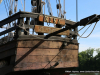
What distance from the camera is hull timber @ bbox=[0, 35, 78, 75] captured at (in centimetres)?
542

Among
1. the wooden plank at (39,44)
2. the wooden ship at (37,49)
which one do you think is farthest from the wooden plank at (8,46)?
the wooden plank at (39,44)

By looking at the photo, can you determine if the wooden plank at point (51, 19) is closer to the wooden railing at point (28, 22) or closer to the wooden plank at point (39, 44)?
the wooden railing at point (28, 22)

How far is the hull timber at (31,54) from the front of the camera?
17.8ft

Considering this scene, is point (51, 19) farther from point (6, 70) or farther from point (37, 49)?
point (6, 70)

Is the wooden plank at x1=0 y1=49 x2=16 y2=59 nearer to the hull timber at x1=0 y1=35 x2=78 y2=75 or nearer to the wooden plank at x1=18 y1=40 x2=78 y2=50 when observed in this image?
Result: the hull timber at x1=0 y1=35 x2=78 y2=75

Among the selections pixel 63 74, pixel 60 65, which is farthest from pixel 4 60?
pixel 63 74

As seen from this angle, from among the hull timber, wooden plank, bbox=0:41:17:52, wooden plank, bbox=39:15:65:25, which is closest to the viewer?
the hull timber

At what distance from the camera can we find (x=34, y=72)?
20.0ft

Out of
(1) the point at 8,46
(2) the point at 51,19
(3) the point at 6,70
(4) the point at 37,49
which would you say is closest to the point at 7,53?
(1) the point at 8,46

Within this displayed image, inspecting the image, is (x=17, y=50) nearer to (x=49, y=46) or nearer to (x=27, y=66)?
(x=27, y=66)

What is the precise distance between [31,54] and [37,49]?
33 cm

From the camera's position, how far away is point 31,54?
5551 mm

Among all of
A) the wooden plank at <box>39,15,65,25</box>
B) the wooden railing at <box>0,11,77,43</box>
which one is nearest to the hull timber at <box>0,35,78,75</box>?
the wooden railing at <box>0,11,77,43</box>

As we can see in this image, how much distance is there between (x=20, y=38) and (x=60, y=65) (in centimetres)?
224
